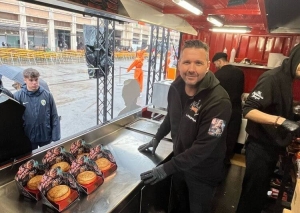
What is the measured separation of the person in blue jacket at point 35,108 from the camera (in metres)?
2.31

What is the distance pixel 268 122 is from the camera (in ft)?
4.74

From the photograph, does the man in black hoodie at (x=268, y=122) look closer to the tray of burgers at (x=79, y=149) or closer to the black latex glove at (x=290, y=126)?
the black latex glove at (x=290, y=126)

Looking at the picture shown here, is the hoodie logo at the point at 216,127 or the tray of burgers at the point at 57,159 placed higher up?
the hoodie logo at the point at 216,127

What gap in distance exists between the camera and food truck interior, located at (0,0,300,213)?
1.22m

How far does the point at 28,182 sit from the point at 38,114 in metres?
1.40

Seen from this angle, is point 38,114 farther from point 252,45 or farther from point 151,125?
point 252,45

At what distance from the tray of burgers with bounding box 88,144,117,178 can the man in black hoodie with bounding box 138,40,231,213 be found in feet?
0.72

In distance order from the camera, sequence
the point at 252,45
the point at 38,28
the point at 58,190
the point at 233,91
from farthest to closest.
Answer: the point at 38,28 → the point at 252,45 → the point at 233,91 → the point at 58,190

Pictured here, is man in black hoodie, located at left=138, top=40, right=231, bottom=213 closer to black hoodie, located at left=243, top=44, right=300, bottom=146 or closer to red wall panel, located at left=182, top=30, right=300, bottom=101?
black hoodie, located at left=243, top=44, right=300, bottom=146

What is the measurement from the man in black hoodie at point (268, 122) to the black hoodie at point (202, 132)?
0.36m

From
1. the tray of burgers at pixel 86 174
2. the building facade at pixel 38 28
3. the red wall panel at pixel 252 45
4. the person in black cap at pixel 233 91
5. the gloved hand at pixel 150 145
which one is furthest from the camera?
the building facade at pixel 38 28

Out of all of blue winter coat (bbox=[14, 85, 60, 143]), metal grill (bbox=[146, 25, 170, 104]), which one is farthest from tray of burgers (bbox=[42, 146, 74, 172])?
metal grill (bbox=[146, 25, 170, 104])

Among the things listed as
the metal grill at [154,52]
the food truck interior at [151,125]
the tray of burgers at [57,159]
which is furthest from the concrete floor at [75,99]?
the tray of burgers at [57,159]

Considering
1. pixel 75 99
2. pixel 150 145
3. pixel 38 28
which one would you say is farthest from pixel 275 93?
pixel 38 28
